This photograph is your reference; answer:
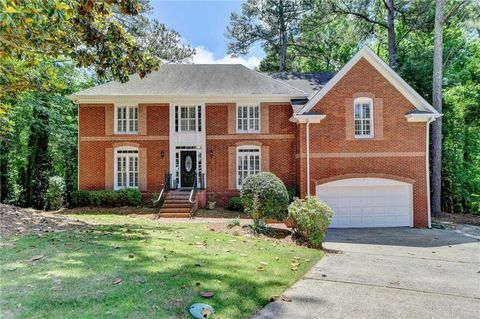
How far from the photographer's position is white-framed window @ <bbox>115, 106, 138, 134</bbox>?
17.9 metres

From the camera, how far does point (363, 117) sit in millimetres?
15039

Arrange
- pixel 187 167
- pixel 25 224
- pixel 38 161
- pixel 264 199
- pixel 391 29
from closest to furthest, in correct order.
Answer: pixel 25 224 → pixel 264 199 → pixel 187 167 → pixel 391 29 → pixel 38 161

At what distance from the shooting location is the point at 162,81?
19016 mm

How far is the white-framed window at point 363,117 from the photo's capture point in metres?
15.0

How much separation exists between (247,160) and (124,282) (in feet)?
44.0

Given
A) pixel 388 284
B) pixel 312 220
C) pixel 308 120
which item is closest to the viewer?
pixel 388 284

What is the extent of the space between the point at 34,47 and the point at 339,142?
1213cm

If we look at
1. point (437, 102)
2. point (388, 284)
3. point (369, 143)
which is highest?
point (437, 102)

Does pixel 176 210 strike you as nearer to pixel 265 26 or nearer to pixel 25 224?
pixel 25 224

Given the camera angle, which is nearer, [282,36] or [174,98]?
[174,98]

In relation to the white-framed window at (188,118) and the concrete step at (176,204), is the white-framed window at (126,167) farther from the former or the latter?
the concrete step at (176,204)

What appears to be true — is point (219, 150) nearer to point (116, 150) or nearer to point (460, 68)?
point (116, 150)

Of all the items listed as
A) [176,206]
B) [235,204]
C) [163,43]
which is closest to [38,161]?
[176,206]

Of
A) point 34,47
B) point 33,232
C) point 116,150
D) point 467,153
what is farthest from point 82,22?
point 467,153
